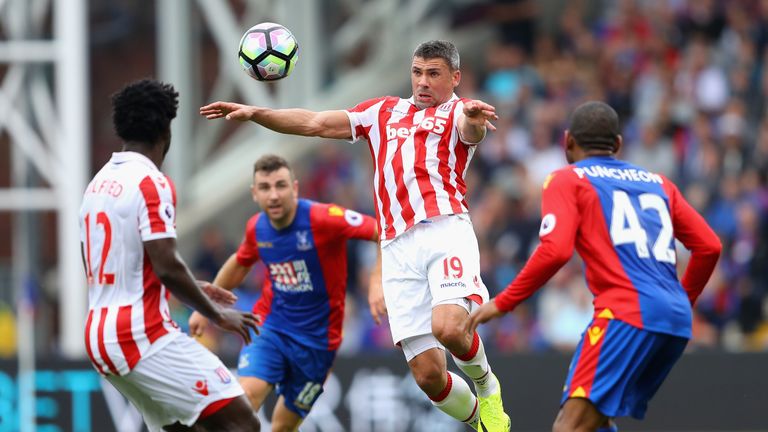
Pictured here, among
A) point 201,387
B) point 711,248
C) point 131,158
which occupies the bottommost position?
point 201,387

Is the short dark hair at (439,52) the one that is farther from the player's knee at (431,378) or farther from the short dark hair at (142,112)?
the player's knee at (431,378)

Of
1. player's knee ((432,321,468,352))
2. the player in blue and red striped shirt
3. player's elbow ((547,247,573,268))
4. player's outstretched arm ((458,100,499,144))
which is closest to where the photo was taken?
player's elbow ((547,247,573,268))

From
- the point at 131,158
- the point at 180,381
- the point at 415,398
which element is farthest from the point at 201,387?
the point at 415,398

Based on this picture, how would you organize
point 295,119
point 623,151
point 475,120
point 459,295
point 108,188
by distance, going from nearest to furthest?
point 108,188 < point 475,120 < point 459,295 < point 295,119 < point 623,151

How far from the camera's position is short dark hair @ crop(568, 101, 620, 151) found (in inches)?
273

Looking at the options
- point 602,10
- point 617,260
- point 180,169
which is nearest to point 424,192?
point 617,260

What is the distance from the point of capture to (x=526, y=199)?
51.2 feet

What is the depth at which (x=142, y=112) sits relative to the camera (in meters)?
6.90

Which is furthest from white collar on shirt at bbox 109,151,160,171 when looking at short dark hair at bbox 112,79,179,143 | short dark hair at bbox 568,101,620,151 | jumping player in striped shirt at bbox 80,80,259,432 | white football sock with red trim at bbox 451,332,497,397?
short dark hair at bbox 568,101,620,151

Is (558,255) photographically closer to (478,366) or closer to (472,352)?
(472,352)

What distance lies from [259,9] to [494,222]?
5378mm

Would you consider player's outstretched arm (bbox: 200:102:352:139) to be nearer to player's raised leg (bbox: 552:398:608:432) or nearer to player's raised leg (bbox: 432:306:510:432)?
player's raised leg (bbox: 432:306:510:432)

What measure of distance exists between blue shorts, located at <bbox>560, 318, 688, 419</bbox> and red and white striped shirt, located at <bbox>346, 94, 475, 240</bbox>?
4.86 ft

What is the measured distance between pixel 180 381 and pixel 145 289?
0.52 meters
